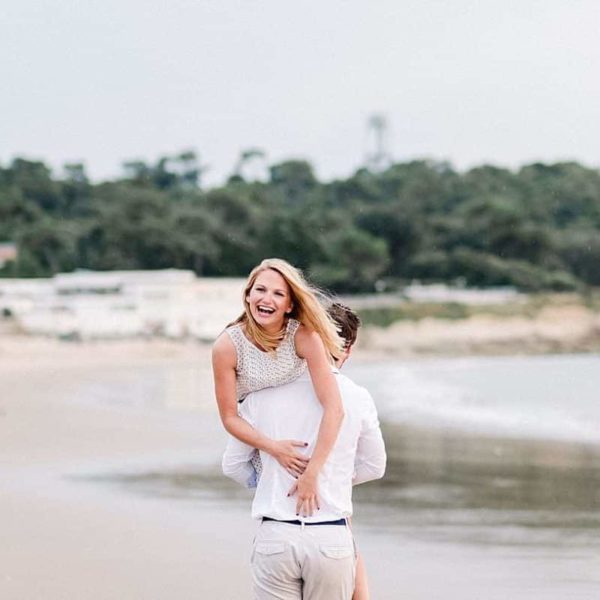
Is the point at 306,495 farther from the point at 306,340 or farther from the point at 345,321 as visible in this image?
the point at 345,321

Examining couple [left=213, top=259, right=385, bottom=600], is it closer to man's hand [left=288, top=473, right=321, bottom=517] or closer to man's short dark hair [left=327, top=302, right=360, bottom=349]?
man's hand [left=288, top=473, right=321, bottom=517]

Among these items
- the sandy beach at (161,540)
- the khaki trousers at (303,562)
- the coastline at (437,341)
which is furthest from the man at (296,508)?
the coastline at (437,341)

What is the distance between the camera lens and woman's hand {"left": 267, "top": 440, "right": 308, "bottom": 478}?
2900 mm

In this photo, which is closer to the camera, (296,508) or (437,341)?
(296,508)

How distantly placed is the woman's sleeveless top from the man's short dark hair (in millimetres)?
166

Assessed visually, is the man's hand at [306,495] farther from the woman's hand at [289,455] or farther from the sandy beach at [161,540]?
the sandy beach at [161,540]

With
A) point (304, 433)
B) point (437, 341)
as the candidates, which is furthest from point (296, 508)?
point (437, 341)

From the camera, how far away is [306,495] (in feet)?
9.48

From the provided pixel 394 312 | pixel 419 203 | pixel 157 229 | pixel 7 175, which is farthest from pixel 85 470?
pixel 7 175

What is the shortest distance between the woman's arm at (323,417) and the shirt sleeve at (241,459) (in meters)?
0.18

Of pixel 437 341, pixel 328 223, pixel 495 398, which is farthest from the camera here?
pixel 328 223

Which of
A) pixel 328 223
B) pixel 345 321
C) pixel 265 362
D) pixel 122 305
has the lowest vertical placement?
pixel 265 362

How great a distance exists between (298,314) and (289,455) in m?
0.30

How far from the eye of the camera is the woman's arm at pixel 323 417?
9.41 ft
